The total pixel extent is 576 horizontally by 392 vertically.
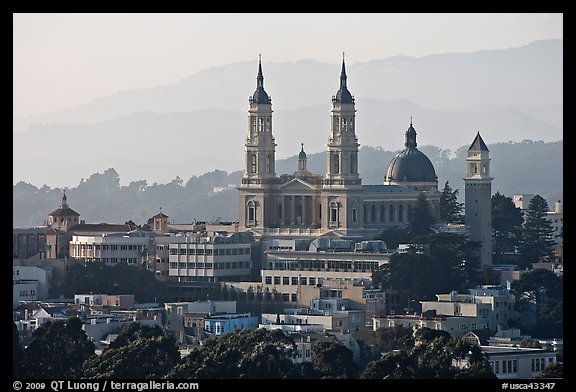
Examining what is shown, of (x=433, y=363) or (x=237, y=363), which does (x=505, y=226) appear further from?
(x=237, y=363)

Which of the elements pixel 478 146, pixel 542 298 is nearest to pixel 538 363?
pixel 542 298

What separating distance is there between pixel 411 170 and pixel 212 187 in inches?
2784

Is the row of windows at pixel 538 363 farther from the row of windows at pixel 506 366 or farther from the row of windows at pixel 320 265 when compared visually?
the row of windows at pixel 320 265

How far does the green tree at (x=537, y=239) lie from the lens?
274 feet

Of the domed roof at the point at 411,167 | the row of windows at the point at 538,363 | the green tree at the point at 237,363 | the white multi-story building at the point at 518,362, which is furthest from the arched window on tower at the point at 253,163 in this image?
the green tree at the point at 237,363

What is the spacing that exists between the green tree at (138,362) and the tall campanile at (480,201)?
→ 112 ft

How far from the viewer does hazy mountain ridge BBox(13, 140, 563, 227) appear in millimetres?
140500

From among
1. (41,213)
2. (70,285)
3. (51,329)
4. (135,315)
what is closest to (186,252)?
(70,285)

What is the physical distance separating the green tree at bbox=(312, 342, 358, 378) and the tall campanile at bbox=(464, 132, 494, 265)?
31583 mm

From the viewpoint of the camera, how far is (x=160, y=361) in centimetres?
4816

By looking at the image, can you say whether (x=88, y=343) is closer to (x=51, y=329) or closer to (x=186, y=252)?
(x=51, y=329)

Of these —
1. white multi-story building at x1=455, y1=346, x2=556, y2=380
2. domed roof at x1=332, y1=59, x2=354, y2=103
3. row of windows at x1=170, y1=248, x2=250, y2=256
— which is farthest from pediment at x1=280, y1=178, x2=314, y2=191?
white multi-story building at x1=455, y1=346, x2=556, y2=380

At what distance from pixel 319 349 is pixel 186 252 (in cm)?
2927

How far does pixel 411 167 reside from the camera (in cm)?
8912
